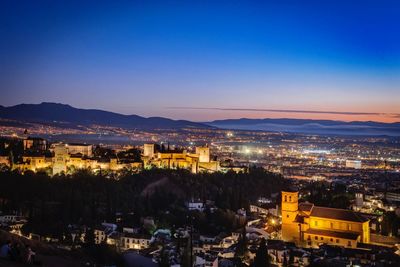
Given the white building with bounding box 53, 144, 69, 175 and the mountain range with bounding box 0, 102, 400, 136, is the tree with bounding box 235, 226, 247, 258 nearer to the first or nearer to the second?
the white building with bounding box 53, 144, 69, 175

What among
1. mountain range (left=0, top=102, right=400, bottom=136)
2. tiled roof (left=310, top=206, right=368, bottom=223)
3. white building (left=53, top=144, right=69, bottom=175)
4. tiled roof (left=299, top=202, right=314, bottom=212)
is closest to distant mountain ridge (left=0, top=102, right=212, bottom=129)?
mountain range (left=0, top=102, right=400, bottom=136)

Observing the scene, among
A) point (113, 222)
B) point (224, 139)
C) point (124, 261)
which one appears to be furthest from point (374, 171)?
point (124, 261)

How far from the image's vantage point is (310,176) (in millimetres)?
76062

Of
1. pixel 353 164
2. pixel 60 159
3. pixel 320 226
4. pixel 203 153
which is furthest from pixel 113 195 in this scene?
pixel 353 164

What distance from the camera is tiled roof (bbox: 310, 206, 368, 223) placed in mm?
32250

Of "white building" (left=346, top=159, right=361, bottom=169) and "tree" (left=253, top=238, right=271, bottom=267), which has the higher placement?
"tree" (left=253, top=238, right=271, bottom=267)

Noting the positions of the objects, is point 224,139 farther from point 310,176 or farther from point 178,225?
point 178,225

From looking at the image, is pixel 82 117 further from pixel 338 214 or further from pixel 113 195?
pixel 338 214

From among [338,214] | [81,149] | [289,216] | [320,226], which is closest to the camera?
[338,214]

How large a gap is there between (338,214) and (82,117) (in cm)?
11386

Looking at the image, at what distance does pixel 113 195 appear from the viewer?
44000 mm

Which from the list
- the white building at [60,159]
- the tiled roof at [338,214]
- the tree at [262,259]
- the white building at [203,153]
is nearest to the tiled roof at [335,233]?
the tiled roof at [338,214]

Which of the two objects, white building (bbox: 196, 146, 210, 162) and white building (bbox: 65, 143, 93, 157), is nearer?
white building (bbox: 65, 143, 93, 157)

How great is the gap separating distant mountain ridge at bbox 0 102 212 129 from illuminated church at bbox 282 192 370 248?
320 feet
